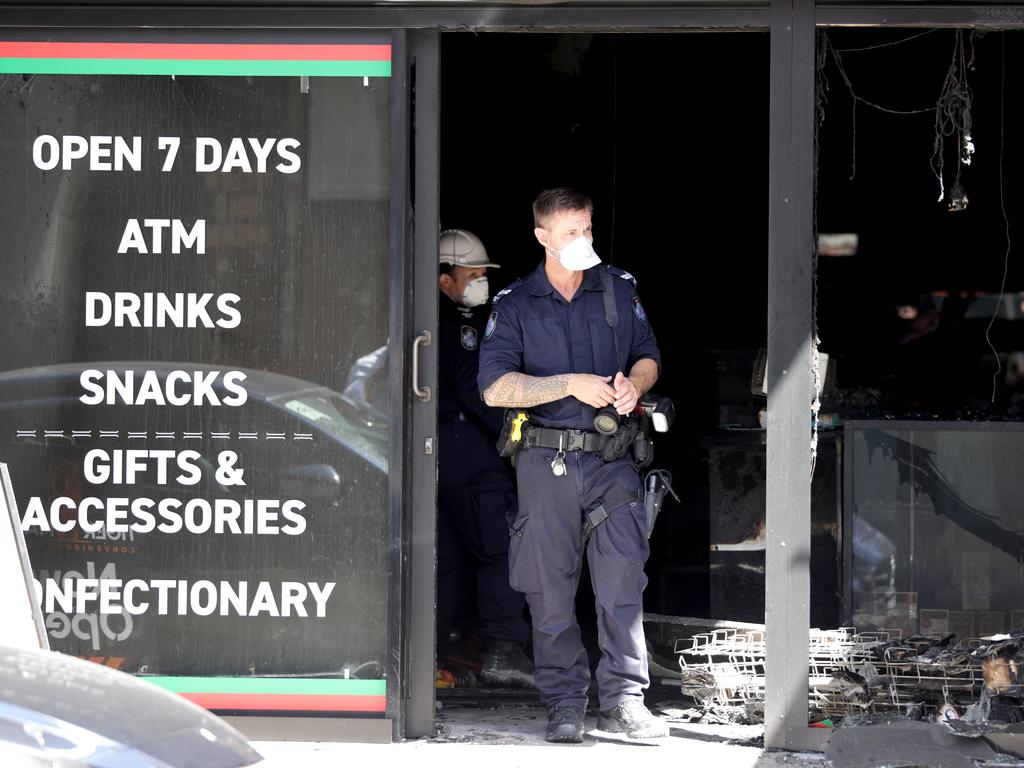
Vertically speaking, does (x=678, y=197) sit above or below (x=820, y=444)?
above

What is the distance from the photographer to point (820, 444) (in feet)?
20.2

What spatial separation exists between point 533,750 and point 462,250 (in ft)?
7.51

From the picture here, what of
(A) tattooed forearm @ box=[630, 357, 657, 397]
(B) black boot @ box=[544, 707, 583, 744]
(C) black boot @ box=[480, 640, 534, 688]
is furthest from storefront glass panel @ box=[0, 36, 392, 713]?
(C) black boot @ box=[480, 640, 534, 688]

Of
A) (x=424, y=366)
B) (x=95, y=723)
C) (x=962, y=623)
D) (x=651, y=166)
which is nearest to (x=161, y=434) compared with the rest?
(x=424, y=366)

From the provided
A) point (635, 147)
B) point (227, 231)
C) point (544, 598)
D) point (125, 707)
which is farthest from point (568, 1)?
point (635, 147)

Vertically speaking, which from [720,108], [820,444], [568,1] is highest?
[720,108]

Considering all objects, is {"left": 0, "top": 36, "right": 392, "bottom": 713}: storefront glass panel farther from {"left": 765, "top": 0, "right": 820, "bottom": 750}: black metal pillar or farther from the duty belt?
{"left": 765, "top": 0, "right": 820, "bottom": 750}: black metal pillar

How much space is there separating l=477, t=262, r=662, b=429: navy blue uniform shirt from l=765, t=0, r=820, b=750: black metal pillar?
0.66 metres

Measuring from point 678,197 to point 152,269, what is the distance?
659cm

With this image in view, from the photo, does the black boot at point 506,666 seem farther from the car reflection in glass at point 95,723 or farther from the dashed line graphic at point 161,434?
the car reflection in glass at point 95,723

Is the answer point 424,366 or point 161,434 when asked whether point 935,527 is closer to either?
point 424,366

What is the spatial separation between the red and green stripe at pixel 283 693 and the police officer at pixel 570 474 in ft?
2.16

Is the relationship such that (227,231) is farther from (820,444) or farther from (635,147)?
(635,147)

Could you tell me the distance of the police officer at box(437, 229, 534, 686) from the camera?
20.2ft
